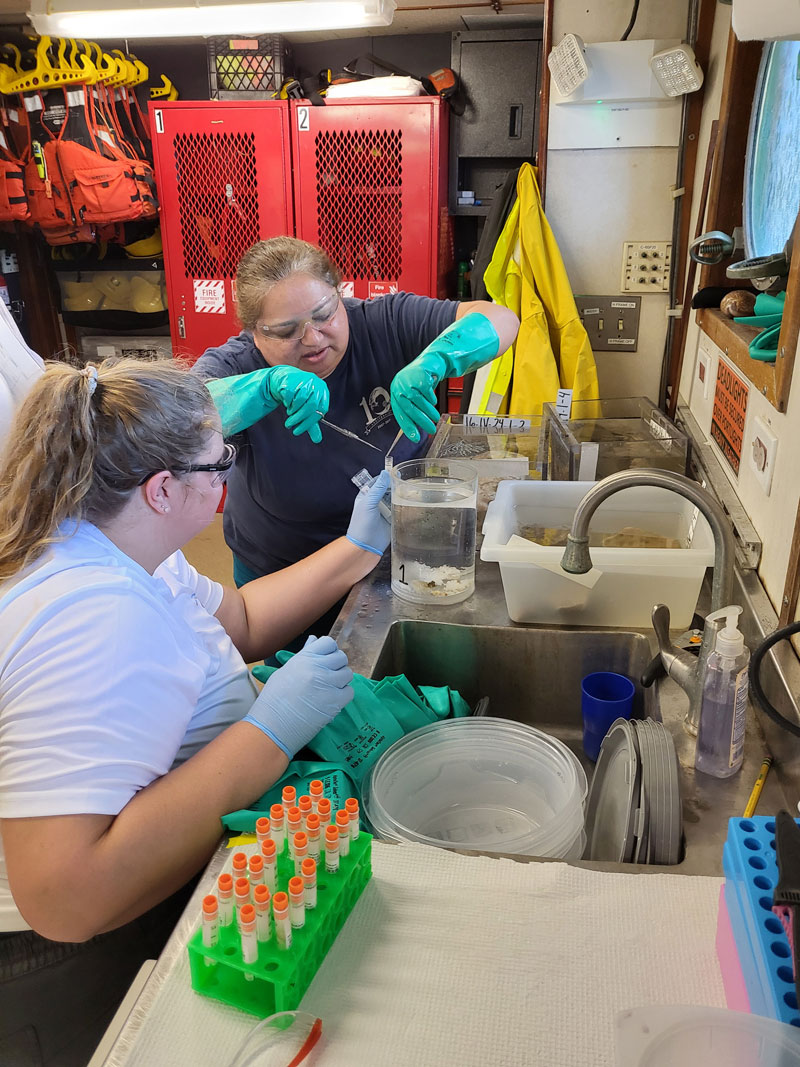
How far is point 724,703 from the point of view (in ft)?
3.40

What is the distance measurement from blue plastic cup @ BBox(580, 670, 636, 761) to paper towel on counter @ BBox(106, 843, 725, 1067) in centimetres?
42

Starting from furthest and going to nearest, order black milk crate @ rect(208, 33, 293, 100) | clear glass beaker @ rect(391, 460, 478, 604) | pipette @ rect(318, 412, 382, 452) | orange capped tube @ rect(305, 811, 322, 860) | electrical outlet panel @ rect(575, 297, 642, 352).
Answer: black milk crate @ rect(208, 33, 293, 100)
electrical outlet panel @ rect(575, 297, 642, 352)
pipette @ rect(318, 412, 382, 452)
clear glass beaker @ rect(391, 460, 478, 604)
orange capped tube @ rect(305, 811, 322, 860)

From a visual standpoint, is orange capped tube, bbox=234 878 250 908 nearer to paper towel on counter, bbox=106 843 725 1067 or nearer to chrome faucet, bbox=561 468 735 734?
paper towel on counter, bbox=106 843 725 1067

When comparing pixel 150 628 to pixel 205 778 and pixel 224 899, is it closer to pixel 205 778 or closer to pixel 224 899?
pixel 205 778

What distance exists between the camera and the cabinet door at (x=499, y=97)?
3865 mm

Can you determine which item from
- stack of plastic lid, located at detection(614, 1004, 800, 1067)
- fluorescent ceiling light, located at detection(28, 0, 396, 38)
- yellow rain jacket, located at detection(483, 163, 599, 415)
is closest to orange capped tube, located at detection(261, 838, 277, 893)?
stack of plastic lid, located at detection(614, 1004, 800, 1067)

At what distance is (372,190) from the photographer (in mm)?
3785

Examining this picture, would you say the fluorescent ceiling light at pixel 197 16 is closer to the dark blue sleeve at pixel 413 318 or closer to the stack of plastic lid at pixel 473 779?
the dark blue sleeve at pixel 413 318

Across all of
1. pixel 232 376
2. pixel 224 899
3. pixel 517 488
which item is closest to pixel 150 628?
pixel 224 899

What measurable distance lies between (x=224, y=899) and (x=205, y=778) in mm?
269

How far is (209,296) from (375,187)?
104 cm

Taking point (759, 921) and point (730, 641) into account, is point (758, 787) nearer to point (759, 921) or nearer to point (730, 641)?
point (730, 641)

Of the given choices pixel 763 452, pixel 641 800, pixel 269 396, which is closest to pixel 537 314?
pixel 269 396

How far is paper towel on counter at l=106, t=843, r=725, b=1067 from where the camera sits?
27.6 inches
